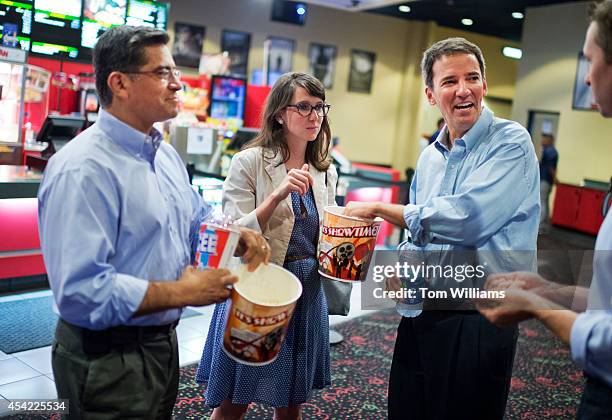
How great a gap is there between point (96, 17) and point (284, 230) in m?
4.94


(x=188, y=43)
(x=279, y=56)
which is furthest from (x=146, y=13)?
(x=279, y=56)

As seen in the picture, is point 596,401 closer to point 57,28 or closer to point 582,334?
point 582,334

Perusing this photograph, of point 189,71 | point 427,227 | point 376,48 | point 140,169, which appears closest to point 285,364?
point 427,227

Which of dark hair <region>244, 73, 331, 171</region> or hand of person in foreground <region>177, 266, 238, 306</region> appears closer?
hand of person in foreground <region>177, 266, 238, 306</region>

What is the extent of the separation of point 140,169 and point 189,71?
12.6m

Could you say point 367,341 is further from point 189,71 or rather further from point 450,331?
point 189,71

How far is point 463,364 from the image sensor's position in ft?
6.04

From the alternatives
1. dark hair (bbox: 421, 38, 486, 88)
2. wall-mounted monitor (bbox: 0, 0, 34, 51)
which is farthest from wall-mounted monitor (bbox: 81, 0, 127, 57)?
dark hair (bbox: 421, 38, 486, 88)

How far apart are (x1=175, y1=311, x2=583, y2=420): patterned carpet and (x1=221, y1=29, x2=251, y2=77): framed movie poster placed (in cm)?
1014

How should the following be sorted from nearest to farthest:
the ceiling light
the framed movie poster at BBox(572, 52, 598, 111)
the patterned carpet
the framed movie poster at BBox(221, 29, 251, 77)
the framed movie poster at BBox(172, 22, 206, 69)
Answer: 1. the patterned carpet
2. the framed movie poster at BBox(572, 52, 598, 111)
3. the framed movie poster at BBox(172, 22, 206, 69)
4. the framed movie poster at BBox(221, 29, 251, 77)
5. the ceiling light

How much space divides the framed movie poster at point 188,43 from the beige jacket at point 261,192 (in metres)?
11.5

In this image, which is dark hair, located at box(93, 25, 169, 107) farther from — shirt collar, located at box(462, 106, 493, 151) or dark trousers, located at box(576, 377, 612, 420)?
dark trousers, located at box(576, 377, 612, 420)

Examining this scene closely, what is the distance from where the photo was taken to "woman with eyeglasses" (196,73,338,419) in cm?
227

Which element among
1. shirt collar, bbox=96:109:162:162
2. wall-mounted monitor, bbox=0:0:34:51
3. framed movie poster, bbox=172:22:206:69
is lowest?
shirt collar, bbox=96:109:162:162
